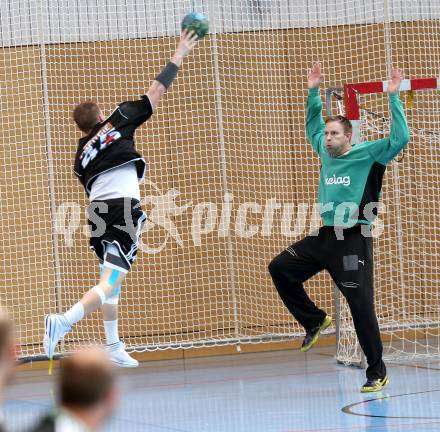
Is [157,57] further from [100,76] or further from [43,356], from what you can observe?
[43,356]

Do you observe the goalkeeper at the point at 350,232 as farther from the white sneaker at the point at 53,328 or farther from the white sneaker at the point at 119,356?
the white sneaker at the point at 53,328

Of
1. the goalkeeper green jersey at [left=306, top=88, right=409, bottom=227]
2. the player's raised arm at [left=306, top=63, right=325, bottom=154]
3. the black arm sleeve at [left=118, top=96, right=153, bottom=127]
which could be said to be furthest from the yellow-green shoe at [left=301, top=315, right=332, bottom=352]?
the black arm sleeve at [left=118, top=96, right=153, bottom=127]

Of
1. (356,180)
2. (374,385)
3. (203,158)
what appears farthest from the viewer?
(203,158)

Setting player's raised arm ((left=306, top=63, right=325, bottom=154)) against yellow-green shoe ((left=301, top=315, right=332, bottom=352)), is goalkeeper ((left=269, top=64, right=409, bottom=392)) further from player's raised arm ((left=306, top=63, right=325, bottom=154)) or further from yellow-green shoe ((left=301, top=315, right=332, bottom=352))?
player's raised arm ((left=306, top=63, right=325, bottom=154))

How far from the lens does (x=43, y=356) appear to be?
9.52 metres

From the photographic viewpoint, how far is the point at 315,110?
7.93 m

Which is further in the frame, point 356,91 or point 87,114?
point 356,91

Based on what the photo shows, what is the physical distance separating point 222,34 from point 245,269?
2.63m

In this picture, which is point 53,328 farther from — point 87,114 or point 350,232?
point 350,232

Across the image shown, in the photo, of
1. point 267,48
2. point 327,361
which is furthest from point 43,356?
point 267,48

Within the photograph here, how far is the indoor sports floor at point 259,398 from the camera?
6.62m

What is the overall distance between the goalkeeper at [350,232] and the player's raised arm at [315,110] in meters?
0.24

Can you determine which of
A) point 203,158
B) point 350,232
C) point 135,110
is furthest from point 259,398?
point 203,158

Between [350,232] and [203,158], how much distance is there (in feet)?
12.2
